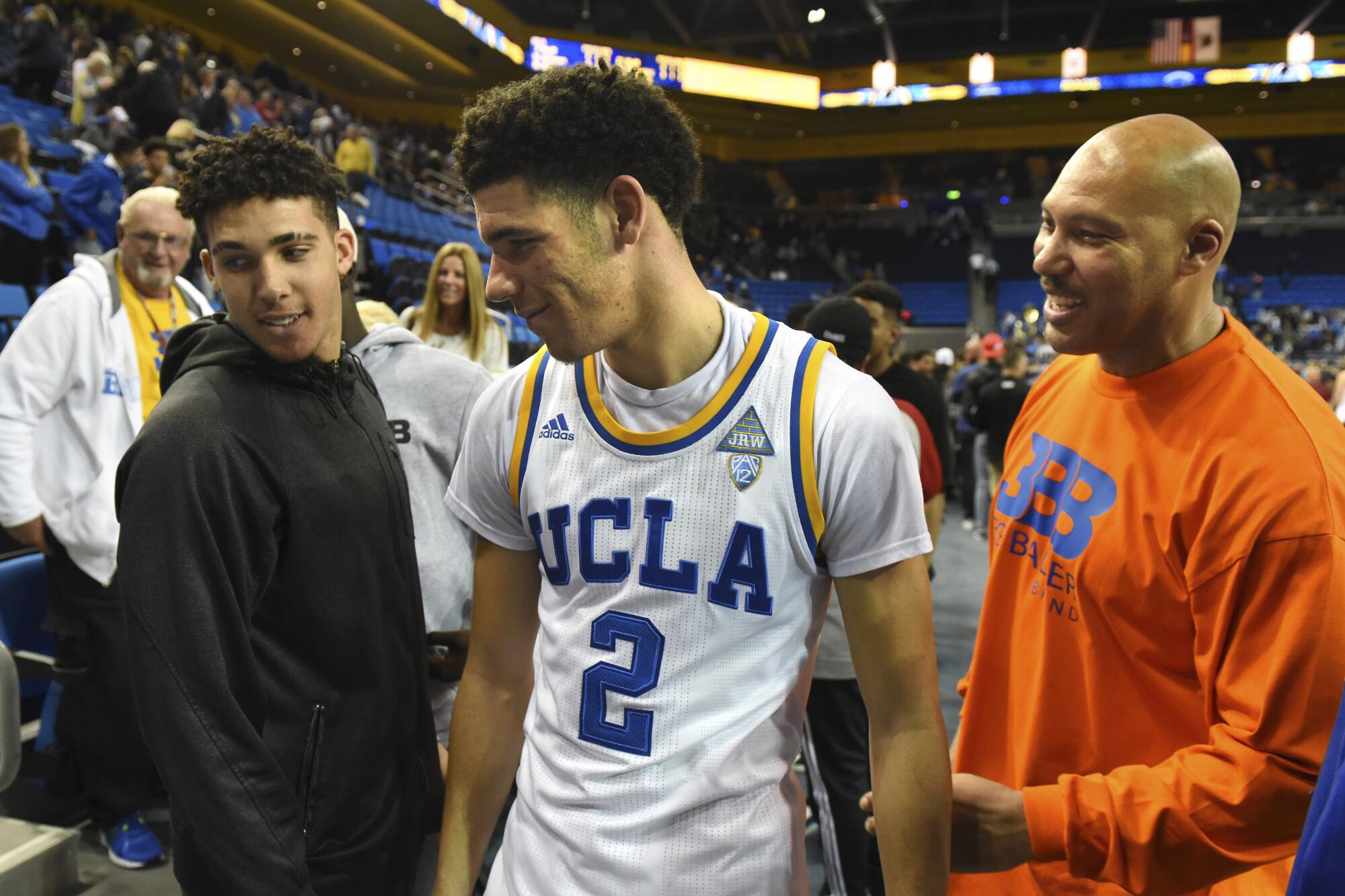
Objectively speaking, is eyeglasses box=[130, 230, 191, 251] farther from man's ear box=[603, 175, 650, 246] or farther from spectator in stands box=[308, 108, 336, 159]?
spectator in stands box=[308, 108, 336, 159]

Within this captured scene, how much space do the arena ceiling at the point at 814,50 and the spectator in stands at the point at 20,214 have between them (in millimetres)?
13453

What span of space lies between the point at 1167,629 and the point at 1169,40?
21.1 metres

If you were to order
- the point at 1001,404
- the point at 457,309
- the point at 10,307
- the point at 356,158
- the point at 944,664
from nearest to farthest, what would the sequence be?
the point at 457,309 < the point at 944,664 < the point at 10,307 < the point at 1001,404 < the point at 356,158

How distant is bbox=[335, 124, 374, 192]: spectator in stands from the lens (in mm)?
12016

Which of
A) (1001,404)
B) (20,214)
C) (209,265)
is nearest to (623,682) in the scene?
(209,265)

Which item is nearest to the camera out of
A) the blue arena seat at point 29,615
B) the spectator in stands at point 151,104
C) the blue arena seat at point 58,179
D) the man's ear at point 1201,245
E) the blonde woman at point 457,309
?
the man's ear at point 1201,245

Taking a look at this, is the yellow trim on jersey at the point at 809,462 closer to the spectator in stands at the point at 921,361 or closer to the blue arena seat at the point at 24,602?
the blue arena seat at the point at 24,602

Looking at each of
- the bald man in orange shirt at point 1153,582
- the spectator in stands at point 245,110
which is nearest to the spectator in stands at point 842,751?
the bald man in orange shirt at point 1153,582

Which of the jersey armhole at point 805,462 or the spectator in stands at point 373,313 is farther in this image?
the spectator in stands at point 373,313

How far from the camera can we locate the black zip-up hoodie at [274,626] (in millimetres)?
1205

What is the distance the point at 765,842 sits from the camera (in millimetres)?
1123

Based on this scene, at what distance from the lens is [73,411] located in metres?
2.68

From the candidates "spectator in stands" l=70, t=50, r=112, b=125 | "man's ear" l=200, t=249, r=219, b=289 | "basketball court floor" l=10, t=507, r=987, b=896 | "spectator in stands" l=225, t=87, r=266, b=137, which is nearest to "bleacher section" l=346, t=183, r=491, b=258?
"spectator in stands" l=225, t=87, r=266, b=137

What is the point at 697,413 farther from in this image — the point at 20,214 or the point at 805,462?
the point at 20,214
